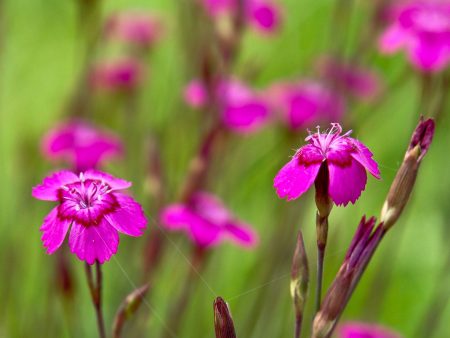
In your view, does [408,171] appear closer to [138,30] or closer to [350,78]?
[350,78]

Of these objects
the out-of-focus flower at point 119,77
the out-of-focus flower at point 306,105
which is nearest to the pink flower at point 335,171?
the out-of-focus flower at point 306,105

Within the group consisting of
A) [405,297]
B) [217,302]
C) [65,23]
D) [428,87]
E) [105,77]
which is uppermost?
[65,23]

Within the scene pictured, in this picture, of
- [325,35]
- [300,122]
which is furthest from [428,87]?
[325,35]

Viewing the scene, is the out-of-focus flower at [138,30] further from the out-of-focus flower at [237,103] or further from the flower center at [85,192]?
the flower center at [85,192]

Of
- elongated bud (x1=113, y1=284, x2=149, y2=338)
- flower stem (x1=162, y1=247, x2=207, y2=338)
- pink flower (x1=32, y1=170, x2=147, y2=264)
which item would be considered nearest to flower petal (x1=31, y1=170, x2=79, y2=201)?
pink flower (x1=32, y1=170, x2=147, y2=264)

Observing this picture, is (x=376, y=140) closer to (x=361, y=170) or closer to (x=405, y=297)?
(x=405, y=297)

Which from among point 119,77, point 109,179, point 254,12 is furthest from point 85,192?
point 119,77
